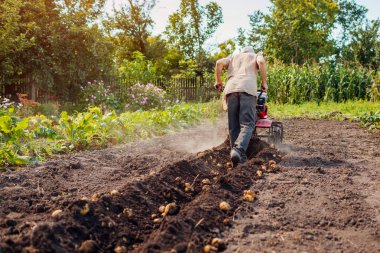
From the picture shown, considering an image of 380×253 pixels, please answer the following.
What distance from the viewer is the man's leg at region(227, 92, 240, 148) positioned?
19.6 ft

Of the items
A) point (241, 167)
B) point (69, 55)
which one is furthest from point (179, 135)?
point (69, 55)

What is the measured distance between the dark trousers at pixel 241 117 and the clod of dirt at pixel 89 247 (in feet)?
10.3

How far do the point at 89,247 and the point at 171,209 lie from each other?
1.01 m

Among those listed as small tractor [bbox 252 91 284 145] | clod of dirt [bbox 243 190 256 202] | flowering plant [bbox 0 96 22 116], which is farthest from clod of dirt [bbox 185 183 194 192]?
flowering plant [bbox 0 96 22 116]

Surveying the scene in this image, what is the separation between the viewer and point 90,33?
56.8ft

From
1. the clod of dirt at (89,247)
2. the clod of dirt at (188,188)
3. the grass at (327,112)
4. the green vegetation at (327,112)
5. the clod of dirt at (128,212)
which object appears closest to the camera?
the clod of dirt at (89,247)

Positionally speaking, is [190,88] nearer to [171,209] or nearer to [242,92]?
[242,92]

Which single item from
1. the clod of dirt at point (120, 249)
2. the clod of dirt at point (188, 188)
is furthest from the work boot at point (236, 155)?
the clod of dirt at point (120, 249)

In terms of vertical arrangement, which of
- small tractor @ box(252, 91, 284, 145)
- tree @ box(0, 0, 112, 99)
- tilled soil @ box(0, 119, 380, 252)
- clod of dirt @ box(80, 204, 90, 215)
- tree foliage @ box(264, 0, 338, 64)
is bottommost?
tilled soil @ box(0, 119, 380, 252)

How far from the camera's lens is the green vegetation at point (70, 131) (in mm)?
5500

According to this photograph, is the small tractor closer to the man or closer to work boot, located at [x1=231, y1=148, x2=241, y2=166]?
the man

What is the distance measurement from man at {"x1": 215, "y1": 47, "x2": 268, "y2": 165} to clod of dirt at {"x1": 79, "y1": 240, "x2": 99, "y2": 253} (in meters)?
3.22

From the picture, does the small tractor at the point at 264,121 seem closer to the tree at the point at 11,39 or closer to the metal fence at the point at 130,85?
the metal fence at the point at 130,85

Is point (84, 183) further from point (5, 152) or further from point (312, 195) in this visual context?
point (312, 195)
